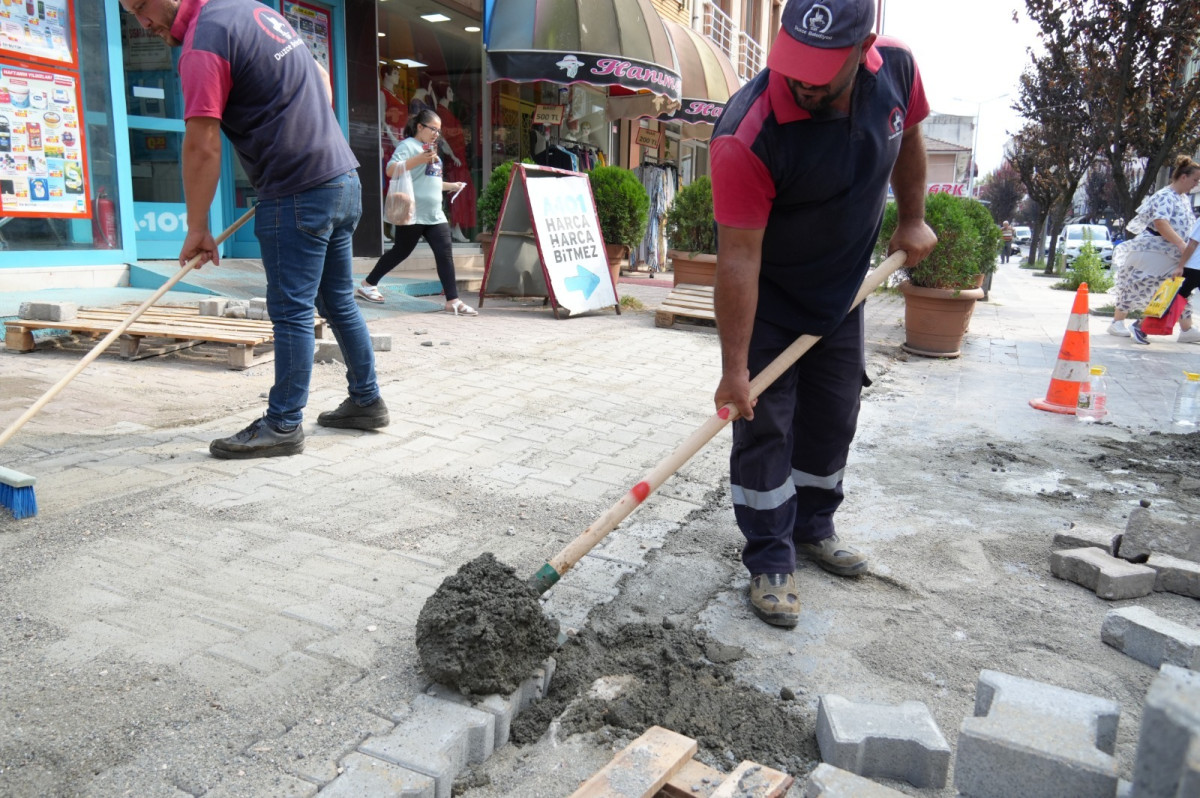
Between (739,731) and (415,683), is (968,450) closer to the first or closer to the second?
(739,731)

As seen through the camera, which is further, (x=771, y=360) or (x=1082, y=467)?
(x=1082, y=467)

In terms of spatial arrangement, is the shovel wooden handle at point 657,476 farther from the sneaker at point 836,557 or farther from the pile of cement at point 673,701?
the sneaker at point 836,557

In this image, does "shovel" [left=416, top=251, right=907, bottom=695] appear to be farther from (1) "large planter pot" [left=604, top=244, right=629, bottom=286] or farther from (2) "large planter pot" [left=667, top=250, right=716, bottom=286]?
(1) "large planter pot" [left=604, top=244, right=629, bottom=286]

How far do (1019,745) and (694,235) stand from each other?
27.3 ft

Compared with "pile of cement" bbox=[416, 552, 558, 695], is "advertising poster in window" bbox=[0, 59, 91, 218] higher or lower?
higher

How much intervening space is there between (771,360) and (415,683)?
4.80 feet

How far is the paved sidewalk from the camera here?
2014 mm

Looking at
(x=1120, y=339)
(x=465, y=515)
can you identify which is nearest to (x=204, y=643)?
(x=465, y=515)

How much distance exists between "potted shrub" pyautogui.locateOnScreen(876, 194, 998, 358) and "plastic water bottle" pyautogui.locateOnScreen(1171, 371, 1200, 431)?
1853 millimetres

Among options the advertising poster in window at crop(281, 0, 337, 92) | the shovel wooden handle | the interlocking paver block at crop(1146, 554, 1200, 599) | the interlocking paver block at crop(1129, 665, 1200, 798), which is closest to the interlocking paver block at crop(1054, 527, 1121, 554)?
the interlocking paver block at crop(1146, 554, 1200, 599)

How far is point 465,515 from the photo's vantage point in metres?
3.42

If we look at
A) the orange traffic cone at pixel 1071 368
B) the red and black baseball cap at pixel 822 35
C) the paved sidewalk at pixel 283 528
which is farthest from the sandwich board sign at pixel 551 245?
the red and black baseball cap at pixel 822 35

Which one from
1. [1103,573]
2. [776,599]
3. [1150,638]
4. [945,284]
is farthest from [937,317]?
[776,599]

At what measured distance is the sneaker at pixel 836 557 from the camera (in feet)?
10.1
